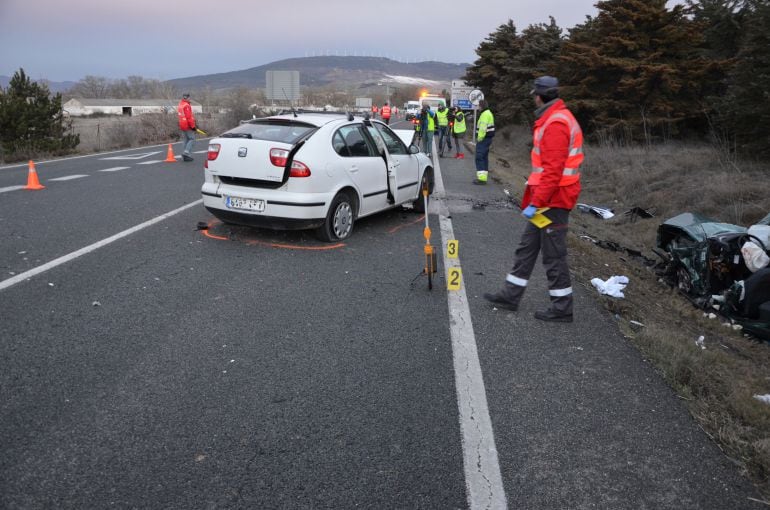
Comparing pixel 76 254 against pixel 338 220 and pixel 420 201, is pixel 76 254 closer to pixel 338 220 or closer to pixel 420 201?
pixel 338 220

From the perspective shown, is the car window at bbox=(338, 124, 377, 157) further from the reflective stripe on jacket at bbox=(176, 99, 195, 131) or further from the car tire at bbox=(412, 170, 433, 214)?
the reflective stripe on jacket at bbox=(176, 99, 195, 131)

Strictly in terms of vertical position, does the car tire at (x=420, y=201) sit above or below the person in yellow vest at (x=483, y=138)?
below

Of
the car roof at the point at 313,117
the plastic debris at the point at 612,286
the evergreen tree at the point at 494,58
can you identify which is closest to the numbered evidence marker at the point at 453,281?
the plastic debris at the point at 612,286

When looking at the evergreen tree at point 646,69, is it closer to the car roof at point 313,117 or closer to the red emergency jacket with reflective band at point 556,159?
the car roof at point 313,117

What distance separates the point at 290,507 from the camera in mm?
2547

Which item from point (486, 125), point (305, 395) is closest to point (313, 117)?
point (305, 395)

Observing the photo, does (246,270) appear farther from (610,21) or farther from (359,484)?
(610,21)

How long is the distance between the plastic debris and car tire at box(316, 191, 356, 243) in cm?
319

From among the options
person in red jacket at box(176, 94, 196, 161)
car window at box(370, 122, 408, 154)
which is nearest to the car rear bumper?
car window at box(370, 122, 408, 154)

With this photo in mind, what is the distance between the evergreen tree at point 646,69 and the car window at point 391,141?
14.0 metres

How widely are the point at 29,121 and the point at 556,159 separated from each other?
20891 millimetres

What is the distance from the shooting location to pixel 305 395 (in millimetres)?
3535

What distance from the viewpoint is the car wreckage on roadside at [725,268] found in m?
6.03

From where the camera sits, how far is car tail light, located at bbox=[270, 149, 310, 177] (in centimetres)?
675
